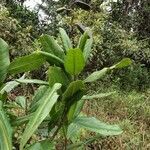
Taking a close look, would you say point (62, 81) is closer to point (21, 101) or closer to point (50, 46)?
point (50, 46)

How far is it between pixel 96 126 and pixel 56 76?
180mm

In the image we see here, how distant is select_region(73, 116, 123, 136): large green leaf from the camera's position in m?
1.23

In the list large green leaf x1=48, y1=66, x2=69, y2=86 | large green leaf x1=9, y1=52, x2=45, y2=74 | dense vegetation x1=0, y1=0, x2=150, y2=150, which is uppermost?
large green leaf x1=9, y1=52, x2=45, y2=74

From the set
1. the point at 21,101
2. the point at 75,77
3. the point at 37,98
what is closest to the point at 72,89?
the point at 75,77

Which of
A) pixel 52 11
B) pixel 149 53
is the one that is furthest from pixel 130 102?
pixel 52 11

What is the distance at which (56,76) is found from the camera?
118cm

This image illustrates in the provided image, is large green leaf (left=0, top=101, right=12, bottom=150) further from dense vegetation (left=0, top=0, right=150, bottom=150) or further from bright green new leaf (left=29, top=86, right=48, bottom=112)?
bright green new leaf (left=29, top=86, right=48, bottom=112)

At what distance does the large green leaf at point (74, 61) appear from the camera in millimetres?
1136

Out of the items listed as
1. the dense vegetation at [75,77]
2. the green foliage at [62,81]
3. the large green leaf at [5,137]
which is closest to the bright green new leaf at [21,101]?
the dense vegetation at [75,77]

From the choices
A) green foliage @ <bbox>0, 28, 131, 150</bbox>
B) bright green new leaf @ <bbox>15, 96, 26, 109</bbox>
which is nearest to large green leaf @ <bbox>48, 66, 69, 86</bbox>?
green foliage @ <bbox>0, 28, 131, 150</bbox>

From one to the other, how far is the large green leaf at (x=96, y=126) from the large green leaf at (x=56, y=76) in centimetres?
13

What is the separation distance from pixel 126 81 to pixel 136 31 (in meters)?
2.57

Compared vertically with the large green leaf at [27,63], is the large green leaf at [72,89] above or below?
below

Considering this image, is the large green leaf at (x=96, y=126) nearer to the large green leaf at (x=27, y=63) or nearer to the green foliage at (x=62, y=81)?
the green foliage at (x=62, y=81)
